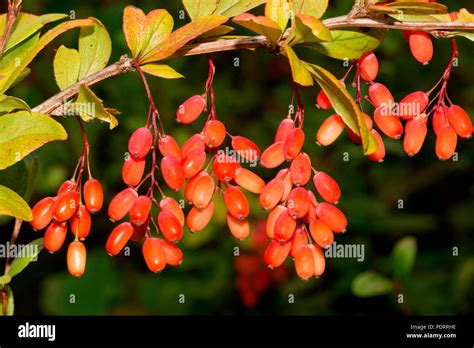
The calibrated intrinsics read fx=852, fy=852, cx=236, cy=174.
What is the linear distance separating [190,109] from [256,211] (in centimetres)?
177

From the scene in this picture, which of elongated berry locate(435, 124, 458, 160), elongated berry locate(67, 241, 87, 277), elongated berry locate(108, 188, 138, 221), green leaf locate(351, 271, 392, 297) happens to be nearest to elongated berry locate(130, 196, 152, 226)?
elongated berry locate(108, 188, 138, 221)

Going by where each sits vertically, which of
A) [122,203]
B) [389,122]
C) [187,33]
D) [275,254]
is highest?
[187,33]

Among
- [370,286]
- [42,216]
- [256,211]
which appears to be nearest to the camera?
[42,216]

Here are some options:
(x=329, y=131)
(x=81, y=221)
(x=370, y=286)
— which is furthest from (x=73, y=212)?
(x=370, y=286)

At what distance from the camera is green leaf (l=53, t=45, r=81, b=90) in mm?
1498

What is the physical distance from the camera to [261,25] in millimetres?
1296

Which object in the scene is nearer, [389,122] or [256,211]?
[389,122]

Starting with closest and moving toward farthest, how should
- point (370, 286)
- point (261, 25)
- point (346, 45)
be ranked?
point (261, 25) < point (346, 45) < point (370, 286)

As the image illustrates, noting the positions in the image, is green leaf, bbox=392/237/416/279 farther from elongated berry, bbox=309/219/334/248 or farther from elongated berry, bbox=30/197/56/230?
A: elongated berry, bbox=30/197/56/230

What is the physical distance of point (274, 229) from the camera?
1.56m

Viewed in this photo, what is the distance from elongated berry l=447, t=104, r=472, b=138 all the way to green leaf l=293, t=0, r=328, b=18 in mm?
323

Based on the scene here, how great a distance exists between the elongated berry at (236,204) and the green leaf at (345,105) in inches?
11.2

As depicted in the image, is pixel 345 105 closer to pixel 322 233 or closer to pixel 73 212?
pixel 322 233

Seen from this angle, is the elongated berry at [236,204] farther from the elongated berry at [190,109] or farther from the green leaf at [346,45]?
the green leaf at [346,45]
